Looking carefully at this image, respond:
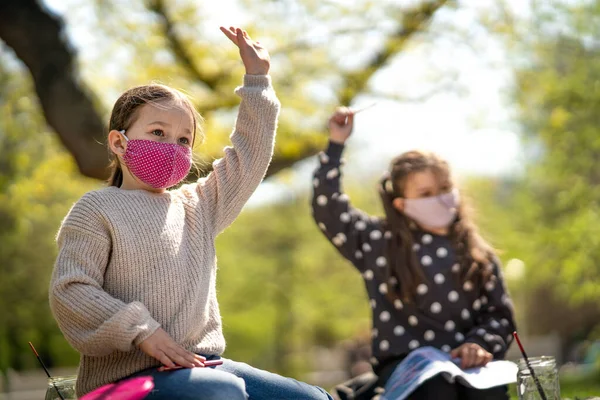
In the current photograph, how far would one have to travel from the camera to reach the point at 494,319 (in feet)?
14.0

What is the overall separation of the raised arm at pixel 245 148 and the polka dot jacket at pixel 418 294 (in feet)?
3.68

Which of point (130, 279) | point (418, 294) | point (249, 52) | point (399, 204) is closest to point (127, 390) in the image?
point (130, 279)

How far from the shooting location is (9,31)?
733 cm

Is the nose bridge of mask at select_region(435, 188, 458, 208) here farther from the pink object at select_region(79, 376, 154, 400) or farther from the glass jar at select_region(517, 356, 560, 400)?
A: the pink object at select_region(79, 376, 154, 400)

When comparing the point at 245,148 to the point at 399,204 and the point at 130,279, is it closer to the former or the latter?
the point at 130,279

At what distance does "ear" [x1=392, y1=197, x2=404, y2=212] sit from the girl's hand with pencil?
2.85 feet

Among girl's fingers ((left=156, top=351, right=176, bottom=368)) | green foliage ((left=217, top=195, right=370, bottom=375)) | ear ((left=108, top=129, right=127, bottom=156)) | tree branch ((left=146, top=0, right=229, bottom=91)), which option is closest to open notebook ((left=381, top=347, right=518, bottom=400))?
girl's fingers ((left=156, top=351, right=176, bottom=368))

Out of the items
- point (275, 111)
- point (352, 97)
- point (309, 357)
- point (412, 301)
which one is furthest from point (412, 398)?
point (309, 357)

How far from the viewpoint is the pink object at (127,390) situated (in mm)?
2492

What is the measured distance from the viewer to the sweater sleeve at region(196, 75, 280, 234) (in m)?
3.39

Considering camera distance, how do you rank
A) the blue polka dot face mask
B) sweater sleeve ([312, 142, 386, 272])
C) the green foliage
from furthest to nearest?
the green foliage < sweater sleeve ([312, 142, 386, 272]) < the blue polka dot face mask

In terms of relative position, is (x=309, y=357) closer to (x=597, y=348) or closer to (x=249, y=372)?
(x=597, y=348)

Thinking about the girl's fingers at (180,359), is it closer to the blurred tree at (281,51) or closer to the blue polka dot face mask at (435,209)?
the blue polka dot face mask at (435,209)

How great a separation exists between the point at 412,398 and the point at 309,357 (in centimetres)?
2467
